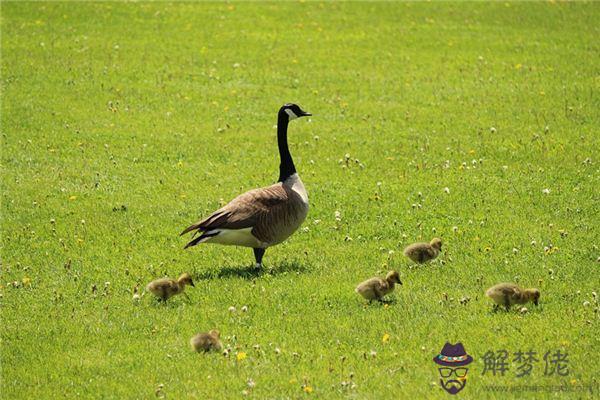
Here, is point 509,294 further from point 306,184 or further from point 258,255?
point 306,184

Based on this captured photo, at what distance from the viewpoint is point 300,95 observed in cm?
2477

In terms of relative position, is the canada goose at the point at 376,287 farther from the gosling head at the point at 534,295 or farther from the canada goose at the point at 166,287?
the canada goose at the point at 166,287

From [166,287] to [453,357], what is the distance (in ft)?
12.4

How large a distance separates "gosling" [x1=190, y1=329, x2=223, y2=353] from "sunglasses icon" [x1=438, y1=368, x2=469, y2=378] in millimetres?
2416

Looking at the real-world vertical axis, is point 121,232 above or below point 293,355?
below

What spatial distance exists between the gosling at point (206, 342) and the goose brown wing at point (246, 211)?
7.78 ft

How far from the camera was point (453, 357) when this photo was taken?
10.2 metres

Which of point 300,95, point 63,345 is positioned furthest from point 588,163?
point 63,345

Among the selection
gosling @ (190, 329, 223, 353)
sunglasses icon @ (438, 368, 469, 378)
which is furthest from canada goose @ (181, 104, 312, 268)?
sunglasses icon @ (438, 368, 469, 378)

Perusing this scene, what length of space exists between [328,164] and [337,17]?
14.7 metres

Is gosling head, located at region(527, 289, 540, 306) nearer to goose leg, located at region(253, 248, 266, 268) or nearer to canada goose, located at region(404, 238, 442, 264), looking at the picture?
canada goose, located at region(404, 238, 442, 264)

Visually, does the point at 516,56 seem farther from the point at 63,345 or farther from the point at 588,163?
the point at 63,345

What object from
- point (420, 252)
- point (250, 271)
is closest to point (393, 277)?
point (420, 252)

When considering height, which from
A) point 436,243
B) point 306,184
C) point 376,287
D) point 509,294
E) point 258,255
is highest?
point 509,294
